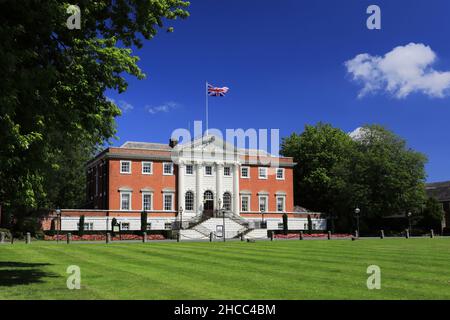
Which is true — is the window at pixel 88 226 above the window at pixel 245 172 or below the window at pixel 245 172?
below

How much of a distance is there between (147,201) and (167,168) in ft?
16.4

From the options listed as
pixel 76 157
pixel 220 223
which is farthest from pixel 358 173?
pixel 76 157

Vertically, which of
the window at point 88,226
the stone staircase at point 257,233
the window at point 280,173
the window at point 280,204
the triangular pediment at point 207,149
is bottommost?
the stone staircase at point 257,233

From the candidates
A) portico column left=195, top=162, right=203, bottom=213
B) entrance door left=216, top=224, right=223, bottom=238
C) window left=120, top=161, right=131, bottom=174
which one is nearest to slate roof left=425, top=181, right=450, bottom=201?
entrance door left=216, top=224, right=223, bottom=238

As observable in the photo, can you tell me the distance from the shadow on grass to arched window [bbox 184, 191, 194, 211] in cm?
4625

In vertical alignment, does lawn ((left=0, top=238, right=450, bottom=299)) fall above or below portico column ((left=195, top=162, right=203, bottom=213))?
below

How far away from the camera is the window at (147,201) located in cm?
6397

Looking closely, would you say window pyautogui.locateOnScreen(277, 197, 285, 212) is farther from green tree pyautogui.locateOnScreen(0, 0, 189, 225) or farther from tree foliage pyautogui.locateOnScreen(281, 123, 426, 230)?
green tree pyautogui.locateOnScreen(0, 0, 189, 225)

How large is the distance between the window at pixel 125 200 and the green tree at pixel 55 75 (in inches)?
1805

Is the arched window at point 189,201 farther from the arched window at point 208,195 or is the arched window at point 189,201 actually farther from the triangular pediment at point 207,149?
the triangular pediment at point 207,149

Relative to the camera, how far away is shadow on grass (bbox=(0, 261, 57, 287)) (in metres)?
14.1

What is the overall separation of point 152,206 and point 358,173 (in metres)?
27.8

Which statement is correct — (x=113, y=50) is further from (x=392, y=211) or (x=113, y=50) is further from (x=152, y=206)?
(x=392, y=211)

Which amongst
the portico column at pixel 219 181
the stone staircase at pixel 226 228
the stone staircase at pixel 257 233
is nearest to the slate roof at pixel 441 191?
the stone staircase at pixel 257 233
